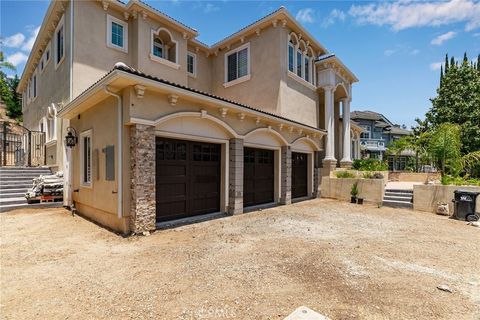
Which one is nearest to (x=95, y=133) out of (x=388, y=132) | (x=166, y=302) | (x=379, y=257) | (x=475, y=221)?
(x=166, y=302)

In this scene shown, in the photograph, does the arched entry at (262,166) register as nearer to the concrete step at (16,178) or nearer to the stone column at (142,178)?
the stone column at (142,178)

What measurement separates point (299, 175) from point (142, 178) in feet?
30.8

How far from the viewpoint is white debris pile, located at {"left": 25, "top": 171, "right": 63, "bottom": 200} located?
9.79 metres

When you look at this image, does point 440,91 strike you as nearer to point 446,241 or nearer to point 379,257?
point 446,241

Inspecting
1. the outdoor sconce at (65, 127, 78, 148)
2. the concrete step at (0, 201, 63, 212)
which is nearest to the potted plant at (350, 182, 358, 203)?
the outdoor sconce at (65, 127, 78, 148)

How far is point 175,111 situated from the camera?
703cm

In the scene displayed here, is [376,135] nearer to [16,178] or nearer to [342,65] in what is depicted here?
[342,65]

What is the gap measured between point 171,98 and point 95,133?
2963 mm

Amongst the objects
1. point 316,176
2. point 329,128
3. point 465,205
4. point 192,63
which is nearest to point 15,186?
point 192,63

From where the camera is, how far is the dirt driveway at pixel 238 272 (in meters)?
3.10

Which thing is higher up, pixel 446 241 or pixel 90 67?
pixel 90 67

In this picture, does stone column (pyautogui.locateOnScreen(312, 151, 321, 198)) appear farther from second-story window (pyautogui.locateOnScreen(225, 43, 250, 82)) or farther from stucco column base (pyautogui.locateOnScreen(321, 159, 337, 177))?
second-story window (pyautogui.locateOnScreen(225, 43, 250, 82))

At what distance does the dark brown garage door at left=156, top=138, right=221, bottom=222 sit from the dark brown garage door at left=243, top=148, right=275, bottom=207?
1656 mm

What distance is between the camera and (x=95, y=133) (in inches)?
302
